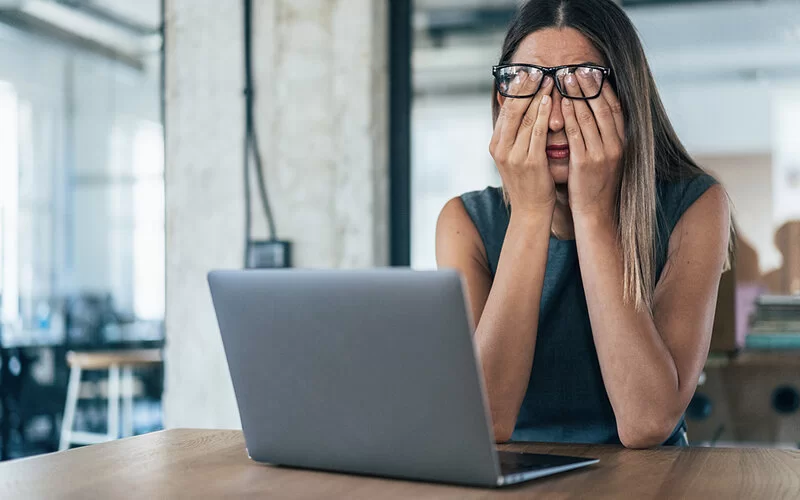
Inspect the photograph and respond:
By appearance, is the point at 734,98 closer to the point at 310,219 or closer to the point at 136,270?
the point at 310,219

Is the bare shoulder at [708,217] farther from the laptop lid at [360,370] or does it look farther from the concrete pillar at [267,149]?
the concrete pillar at [267,149]

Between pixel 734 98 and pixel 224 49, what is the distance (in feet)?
4.47

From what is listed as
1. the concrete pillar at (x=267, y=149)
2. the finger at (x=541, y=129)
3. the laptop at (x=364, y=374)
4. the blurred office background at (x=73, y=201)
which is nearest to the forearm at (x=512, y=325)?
the finger at (x=541, y=129)

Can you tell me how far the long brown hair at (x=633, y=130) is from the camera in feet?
4.06

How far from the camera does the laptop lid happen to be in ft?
2.43

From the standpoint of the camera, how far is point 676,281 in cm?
122

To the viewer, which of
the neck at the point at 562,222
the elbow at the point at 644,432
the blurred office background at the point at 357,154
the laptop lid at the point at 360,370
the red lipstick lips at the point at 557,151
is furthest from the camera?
the blurred office background at the point at 357,154

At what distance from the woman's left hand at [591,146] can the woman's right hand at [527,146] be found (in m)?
0.03

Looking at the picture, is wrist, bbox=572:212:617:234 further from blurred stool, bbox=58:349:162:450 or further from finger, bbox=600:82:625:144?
blurred stool, bbox=58:349:162:450

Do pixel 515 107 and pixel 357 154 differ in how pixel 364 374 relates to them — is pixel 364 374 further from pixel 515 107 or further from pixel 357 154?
pixel 357 154

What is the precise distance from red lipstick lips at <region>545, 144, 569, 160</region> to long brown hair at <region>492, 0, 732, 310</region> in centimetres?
8

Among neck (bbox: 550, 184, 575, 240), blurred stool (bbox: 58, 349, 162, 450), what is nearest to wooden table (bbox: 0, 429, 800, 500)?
neck (bbox: 550, 184, 575, 240)

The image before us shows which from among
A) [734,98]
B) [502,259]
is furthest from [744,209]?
[502,259]

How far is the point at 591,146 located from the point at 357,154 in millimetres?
Result: 1210
